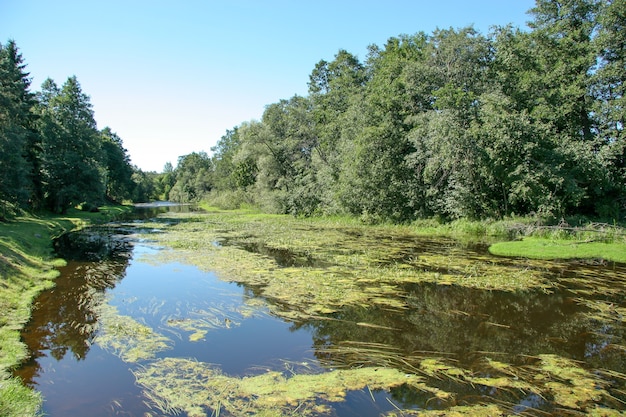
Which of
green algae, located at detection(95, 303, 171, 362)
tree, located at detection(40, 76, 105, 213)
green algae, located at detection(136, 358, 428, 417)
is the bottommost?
green algae, located at detection(95, 303, 171, 362)

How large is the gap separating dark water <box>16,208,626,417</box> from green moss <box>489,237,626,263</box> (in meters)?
4.25

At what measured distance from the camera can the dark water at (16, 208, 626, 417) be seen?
629 centimetres

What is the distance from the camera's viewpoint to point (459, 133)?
26.5 meters

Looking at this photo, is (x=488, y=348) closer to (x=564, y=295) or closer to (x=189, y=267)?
(x=564, y=295)

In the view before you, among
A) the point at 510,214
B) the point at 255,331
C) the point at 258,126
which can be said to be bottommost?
the point at 255,331

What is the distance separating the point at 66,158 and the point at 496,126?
39307 millimetres

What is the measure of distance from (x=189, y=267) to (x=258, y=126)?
3591cm

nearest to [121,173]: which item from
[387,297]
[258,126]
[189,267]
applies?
[258,126]

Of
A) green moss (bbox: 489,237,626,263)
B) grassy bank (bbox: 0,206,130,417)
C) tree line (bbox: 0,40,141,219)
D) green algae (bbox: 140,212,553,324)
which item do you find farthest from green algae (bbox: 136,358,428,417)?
tree line (bbox: 0,40,141,219)

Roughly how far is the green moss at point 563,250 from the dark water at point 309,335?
167 inches

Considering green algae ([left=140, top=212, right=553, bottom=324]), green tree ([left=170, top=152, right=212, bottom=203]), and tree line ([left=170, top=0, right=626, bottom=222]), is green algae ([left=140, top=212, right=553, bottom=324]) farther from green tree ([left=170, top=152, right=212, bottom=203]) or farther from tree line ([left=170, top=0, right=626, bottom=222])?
green tree ([left=170, top=152, right=212, bottom=203])

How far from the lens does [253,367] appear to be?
285 inches

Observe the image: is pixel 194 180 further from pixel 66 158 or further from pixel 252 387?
pixel 252 387

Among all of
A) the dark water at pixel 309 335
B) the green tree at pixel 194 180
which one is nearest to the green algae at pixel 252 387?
the dark water at pixel 309 335
